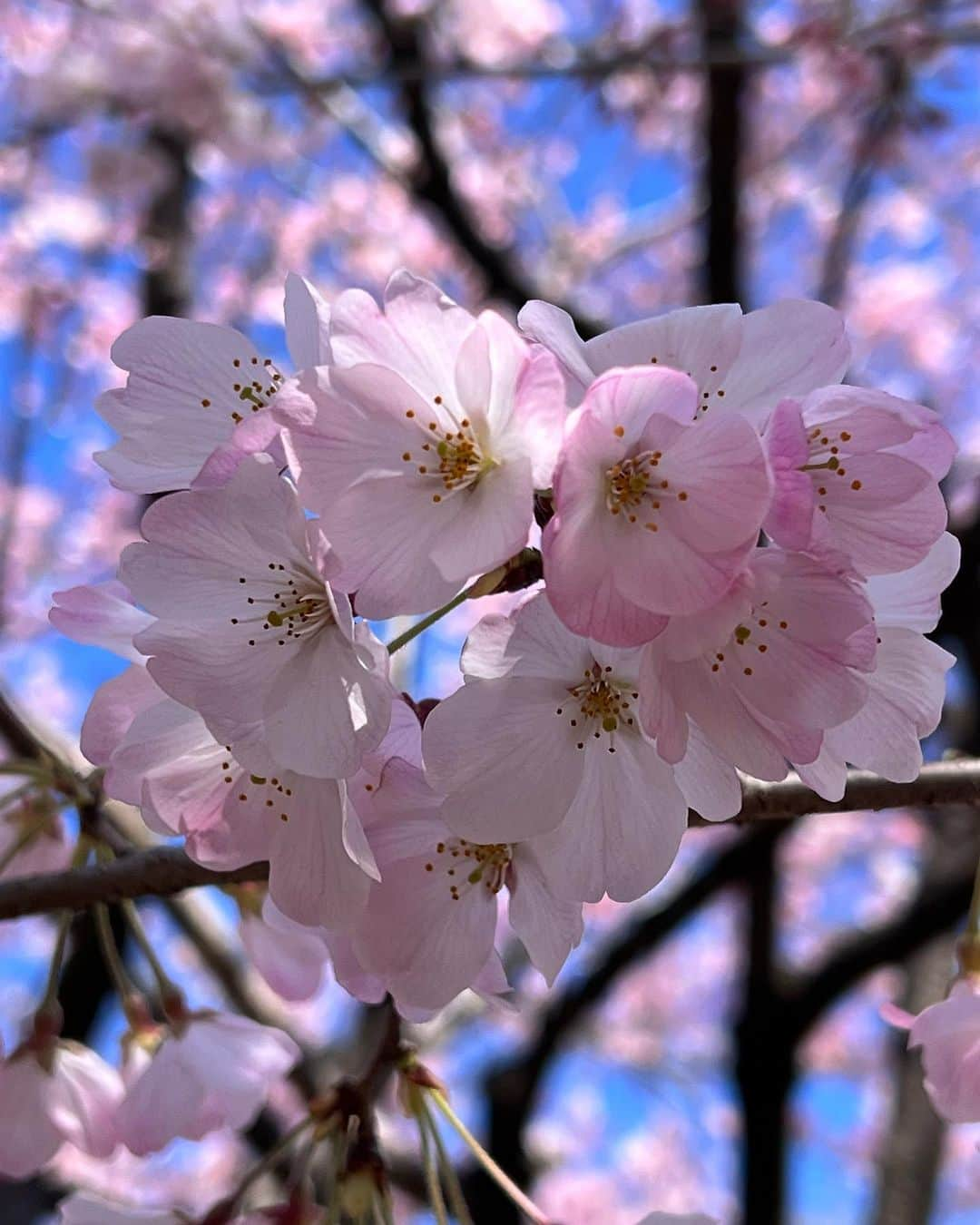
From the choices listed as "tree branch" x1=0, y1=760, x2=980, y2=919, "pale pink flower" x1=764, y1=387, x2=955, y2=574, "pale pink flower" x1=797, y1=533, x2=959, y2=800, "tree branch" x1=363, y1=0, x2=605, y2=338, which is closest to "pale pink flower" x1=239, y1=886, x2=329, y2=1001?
"tree branch" x1=0, y1=760, x2=980, y2=919

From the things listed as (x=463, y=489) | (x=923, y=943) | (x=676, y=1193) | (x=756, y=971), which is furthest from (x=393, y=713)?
(x=676, y=1193)

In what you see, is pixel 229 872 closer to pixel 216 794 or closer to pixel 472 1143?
pixel 216 794

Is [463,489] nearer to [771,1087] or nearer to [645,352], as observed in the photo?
[645,352]

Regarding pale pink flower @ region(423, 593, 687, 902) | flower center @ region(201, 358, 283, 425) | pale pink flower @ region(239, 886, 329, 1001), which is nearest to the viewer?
pale pink flower @ region(423, 593, 687, 902)

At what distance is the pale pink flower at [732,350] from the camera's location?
72 centimetres

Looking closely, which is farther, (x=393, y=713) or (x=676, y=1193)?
(x=676, y=1193)

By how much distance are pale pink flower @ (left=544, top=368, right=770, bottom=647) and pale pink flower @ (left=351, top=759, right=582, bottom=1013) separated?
22 cm

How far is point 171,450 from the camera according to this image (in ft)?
2.68

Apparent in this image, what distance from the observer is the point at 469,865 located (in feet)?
2.75

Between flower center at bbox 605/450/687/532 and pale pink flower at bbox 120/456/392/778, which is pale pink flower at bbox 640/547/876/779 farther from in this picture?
pale pink flower at bbox 120/456/392/778

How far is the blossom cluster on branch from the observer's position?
644 mm

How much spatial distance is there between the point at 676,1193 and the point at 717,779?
7172mm

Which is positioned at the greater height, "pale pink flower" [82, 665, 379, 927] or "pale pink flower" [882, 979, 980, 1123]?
"pale pink flower" [82, 665, 379, 927]

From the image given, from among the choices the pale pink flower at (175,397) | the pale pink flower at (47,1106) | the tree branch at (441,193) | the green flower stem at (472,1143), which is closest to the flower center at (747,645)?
the pale pink flower at (175,397)
